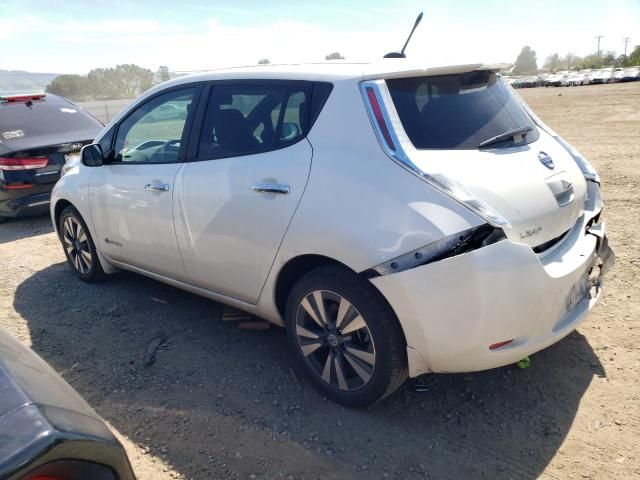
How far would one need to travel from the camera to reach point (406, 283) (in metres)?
2.36

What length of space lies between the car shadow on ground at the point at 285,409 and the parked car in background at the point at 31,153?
342 cm

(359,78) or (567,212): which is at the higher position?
(359,78)

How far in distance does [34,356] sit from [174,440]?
3.32ft

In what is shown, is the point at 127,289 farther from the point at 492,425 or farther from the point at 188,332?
the point at 492,425

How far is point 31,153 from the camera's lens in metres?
6.54

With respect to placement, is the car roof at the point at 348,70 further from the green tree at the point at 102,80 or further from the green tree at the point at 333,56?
the green tree at the point at 102,80

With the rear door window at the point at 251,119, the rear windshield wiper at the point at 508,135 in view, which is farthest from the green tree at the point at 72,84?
the rear windshield wiper at the point at 508,135

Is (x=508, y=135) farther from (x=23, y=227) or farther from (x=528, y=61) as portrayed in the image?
(x=528, y=61)

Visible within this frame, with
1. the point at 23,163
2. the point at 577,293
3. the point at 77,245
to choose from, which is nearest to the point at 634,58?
the point at 23,163

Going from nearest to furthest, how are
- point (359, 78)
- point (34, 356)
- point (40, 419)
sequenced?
point (40, 419) → point (34, 356) → point (359, 78)

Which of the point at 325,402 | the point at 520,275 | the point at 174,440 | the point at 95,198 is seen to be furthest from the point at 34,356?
the point at 95,198

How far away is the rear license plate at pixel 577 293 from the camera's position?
262 cm

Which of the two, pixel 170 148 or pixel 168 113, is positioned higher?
pixel 168 113

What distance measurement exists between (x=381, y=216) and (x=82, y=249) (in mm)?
3344
